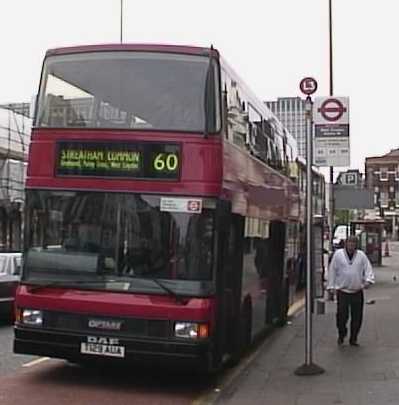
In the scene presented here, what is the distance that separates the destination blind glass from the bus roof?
1.22 meters

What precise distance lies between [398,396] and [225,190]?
295cm

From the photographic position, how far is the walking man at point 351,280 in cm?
1276

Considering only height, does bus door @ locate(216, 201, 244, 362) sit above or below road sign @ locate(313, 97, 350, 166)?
below

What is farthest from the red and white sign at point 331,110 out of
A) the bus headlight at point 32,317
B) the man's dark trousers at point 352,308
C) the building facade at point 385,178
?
the building facade at point 385,178

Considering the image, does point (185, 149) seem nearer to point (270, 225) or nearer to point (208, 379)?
point (208, 379)

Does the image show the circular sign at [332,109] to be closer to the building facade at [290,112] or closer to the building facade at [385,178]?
the building facade at [290,112]

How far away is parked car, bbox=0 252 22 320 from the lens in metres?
16.0

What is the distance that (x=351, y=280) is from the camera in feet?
41.9

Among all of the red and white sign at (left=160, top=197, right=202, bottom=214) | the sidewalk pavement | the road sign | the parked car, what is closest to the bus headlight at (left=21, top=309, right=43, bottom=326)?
the red and white sign at (left=160, top=197, right=202, bottom=214)

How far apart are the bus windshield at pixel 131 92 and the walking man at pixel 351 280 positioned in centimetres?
413

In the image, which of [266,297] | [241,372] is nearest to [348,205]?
[266,297]

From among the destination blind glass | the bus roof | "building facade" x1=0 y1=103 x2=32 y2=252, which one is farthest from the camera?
"building facade" x1=0 y1=103 x2=32 y2=252

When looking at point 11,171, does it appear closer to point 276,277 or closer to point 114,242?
point 276,277

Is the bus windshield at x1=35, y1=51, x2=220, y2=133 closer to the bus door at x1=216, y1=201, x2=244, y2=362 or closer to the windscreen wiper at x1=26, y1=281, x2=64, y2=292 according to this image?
the bus door at x1=216, y1=201, x2=244, y2=362
